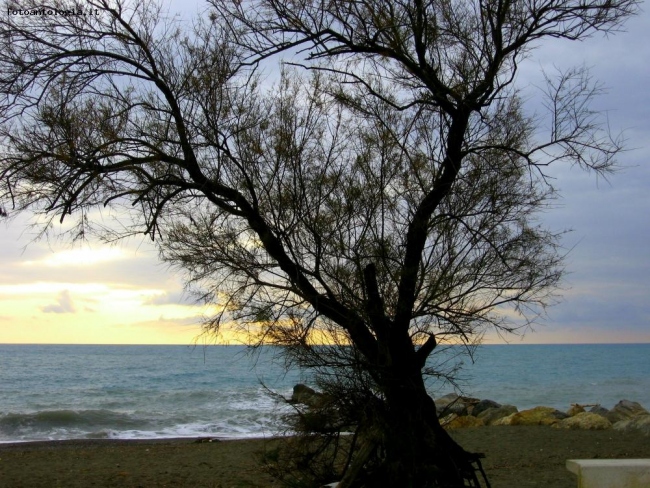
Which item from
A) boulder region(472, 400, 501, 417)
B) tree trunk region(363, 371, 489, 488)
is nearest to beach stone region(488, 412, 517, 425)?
boulder region(472, 400, 501, 417)

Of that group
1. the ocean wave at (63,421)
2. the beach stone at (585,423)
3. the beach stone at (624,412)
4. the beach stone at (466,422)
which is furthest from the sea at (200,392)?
the beach stone at (624,412)

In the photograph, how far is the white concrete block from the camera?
5.42m

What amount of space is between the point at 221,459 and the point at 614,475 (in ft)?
35.4

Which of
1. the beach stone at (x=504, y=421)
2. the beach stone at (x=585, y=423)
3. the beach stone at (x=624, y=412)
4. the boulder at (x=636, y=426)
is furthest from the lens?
the beach stone at (x=624, y=412)

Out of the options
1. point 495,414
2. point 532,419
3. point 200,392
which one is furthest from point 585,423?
point 200,392

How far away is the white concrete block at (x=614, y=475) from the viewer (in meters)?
5.42

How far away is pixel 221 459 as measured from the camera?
14.9m

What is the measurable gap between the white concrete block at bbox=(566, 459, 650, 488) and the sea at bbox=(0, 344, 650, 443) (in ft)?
6.06

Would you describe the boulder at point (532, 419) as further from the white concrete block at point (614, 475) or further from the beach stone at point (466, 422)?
the white concrete block at point (614, 475)

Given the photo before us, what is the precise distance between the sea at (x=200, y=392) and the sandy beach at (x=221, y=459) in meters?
1.33

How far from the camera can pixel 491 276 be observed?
7.44 m

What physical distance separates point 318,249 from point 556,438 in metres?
11.2

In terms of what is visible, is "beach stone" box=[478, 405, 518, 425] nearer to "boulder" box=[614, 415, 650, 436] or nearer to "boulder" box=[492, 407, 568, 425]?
"boulder" box=[492, 407, 568, 425]

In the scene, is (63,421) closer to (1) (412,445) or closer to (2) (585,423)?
Result: (2) (585,423)
